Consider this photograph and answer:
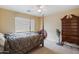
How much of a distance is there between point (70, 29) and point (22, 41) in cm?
99

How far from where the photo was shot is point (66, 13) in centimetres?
172

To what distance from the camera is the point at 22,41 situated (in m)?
1.71

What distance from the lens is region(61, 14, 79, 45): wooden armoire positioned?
1732mm

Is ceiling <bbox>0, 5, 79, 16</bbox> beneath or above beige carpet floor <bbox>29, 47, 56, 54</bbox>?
above

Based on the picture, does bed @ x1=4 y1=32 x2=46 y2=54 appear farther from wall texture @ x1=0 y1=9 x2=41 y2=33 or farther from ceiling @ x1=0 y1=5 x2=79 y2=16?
ceiling @ x1=0 y1=5 x2=79 y2=16

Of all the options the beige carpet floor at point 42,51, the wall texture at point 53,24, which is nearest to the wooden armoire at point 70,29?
the wall texture at point 53,24

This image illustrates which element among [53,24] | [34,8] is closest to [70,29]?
[53,24]

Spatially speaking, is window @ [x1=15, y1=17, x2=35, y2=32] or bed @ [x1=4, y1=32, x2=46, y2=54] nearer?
bed @ [x1=4, y1=32, x2=46, y2=54]

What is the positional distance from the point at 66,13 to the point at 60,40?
56cm

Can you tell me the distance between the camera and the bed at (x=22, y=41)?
1.61m

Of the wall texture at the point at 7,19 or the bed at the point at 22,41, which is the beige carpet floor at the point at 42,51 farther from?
the wall texture at the point at 7,19

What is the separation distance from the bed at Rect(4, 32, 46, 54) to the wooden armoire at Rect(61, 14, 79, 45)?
447 millimetres

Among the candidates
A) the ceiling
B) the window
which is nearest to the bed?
the window

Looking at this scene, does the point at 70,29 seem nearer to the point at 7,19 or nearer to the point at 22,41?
the point at 22,41
